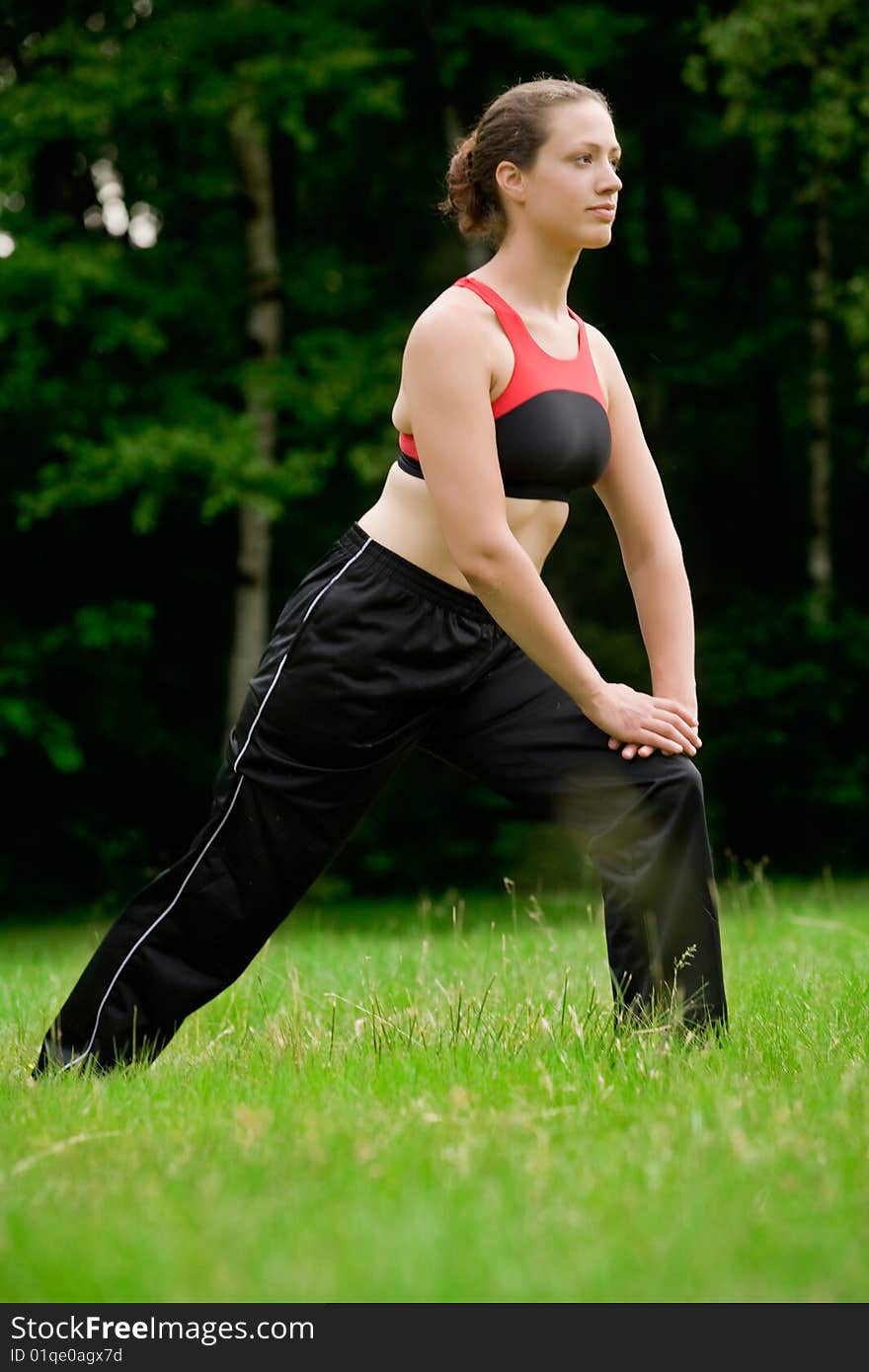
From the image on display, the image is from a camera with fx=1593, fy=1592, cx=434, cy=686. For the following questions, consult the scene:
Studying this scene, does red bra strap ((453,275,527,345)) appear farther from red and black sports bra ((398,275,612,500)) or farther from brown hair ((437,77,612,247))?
brown hair ((437,77,612,247))

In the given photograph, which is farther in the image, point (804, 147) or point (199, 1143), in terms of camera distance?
point (804, 147)

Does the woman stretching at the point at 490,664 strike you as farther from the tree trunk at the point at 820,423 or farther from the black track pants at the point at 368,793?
the tree trunk at the point at 820,423

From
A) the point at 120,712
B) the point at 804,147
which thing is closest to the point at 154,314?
the point at 120,712

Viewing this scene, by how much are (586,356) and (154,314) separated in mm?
10929

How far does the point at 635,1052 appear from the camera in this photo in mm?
3396

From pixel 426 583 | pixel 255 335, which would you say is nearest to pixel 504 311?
pixel 426 583

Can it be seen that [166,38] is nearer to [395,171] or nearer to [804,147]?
[395,171]

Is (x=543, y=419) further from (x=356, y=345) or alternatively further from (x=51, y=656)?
(x=51, y=656)

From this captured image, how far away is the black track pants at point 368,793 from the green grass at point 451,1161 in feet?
0.59

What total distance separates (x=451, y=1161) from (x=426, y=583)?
1.42 m

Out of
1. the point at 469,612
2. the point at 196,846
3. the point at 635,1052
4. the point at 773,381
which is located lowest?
the point at 635,1052

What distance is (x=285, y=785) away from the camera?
3.69 m

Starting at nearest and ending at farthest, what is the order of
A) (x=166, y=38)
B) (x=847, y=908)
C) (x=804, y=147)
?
1. (x=847, y=908)
2. (x=166, y=38)
3. (x=804, y=147)

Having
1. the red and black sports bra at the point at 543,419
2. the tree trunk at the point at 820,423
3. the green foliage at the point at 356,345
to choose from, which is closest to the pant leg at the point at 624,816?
the red and black sports bra at the point at 543,419
